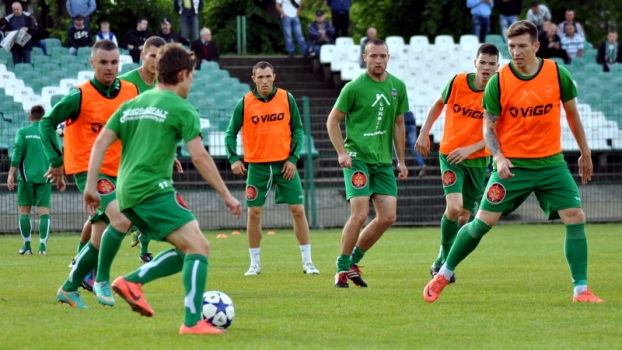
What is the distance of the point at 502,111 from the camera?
8.88 m

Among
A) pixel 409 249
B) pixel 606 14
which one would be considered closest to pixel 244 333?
pixel 409 249

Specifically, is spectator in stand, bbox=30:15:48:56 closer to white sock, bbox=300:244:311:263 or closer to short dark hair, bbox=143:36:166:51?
white sock, bbox=300:244:311:263

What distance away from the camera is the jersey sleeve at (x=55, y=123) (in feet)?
29.5

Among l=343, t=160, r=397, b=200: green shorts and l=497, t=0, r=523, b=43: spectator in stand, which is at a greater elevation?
l=497, t=0, r=523, b=43: spectator in stand

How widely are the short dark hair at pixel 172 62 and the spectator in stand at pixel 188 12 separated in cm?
1976

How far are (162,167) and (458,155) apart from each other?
4094 mm

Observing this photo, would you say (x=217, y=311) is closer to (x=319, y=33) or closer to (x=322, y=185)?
(x=322, y=185)

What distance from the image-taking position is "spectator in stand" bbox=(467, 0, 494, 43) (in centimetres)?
2761

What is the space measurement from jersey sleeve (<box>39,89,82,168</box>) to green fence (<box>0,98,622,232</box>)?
1114 cm

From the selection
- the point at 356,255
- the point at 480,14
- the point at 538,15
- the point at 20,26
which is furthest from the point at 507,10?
the point at 356,255

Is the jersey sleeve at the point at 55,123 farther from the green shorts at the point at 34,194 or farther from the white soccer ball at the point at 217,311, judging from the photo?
the green shorts at the point at 34,194

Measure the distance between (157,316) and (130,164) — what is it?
57.2 inches

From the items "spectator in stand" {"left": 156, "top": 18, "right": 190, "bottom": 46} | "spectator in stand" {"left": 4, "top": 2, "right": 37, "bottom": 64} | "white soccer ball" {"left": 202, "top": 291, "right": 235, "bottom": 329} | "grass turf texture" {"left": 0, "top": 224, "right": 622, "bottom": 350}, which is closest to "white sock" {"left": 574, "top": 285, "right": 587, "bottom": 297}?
"grass turf texture" {"left": 0, "top": 224, "right": 622, "bottom": 350}

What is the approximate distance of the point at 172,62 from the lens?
276 inches
